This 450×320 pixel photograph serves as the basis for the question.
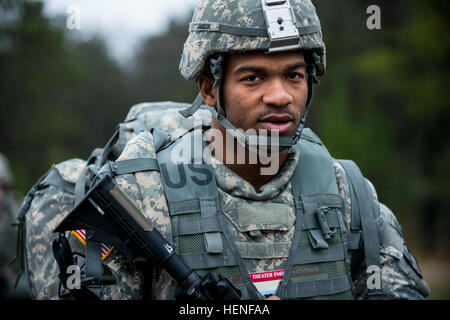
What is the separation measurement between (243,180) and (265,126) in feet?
1.14

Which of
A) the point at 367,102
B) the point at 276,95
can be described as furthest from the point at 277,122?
the point at 367,102

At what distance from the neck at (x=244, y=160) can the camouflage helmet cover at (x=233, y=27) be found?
15.9 inches

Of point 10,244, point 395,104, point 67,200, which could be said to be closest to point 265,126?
point 67,200

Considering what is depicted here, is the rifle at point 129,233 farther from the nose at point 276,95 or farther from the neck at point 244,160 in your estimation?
the nose at point 276,95

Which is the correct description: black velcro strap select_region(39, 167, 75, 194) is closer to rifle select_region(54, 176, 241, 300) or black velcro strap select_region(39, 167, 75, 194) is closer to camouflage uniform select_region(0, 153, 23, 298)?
rifle select_region(54, 176, 241, 300)

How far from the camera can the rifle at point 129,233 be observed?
297cm

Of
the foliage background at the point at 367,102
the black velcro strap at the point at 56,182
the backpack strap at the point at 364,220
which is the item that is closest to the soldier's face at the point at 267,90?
the backpack strap at the point at 364,220

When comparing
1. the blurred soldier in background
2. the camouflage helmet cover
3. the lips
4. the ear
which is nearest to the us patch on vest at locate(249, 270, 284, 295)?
the lips

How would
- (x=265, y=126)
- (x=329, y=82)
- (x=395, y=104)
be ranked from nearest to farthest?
(x=265, y=126)
(x=395, y=104)
(x=329, y=82)

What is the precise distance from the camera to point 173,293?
308 centimetres

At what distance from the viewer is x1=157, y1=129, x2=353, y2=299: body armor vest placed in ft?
10.3

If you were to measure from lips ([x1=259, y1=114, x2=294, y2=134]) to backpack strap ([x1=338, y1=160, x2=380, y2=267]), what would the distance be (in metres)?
0.63

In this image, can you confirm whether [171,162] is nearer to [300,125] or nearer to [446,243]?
[300,125]

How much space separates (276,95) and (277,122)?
0.15 m
